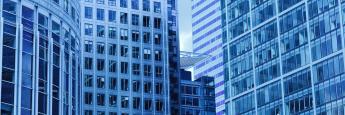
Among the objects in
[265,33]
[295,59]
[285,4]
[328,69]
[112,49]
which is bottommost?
[328,69]

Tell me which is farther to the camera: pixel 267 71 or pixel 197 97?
pixel 197 97

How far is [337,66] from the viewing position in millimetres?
105250

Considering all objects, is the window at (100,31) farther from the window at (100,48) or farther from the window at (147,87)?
the window at (147,87)

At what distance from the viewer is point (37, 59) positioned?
226ft

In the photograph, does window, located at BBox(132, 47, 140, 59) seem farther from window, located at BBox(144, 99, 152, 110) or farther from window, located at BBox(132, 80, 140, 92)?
window, located at BBox(144, 99, 152, 110)

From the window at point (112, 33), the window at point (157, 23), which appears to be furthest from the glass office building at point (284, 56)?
the window at point (112, 33)

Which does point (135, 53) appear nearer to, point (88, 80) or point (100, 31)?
point (100, 31)

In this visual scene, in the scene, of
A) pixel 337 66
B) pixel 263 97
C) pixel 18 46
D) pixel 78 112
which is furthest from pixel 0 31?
pixel 263 97

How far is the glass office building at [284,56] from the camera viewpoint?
4190 inches

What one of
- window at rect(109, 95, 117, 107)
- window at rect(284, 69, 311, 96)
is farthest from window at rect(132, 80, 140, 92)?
window at rect(284, 69, 311, 96)

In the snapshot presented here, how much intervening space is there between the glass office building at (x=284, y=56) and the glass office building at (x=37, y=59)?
40863 millimetres

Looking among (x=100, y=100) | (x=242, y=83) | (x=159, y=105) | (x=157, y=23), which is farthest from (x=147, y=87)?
(x=242, y=83)

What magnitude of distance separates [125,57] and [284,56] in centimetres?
3205

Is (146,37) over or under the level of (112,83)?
over
